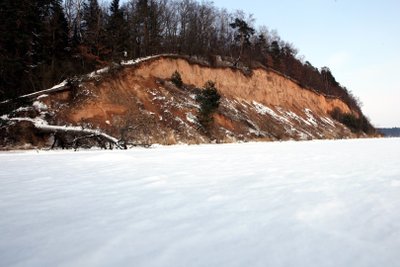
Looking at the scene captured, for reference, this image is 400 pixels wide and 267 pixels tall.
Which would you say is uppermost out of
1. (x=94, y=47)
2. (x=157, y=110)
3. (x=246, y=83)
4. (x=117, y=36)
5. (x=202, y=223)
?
(x=117, y=36)

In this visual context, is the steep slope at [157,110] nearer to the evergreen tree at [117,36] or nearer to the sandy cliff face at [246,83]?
the sandy cliff face at [246,83]

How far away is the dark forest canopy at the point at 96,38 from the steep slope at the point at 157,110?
7.23 ft

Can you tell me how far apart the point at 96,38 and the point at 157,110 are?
32.3ft

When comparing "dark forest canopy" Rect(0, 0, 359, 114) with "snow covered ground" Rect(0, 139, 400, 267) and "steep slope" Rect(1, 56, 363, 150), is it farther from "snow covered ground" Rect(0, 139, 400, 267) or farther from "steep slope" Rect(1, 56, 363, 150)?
"snow covered ground" Rect(0, 139, 400, 267)

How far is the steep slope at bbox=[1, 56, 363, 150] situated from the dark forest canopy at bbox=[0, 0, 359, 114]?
2.20 m

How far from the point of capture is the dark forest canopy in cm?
2188

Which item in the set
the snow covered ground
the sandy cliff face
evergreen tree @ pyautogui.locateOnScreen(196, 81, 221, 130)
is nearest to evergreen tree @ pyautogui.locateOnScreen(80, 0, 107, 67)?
the sandy cliff face

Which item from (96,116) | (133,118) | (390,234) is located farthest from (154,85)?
(390,234)

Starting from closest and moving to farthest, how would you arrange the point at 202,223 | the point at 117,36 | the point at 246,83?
1. the point at 202,223
2. the point at 117,36
3. the point at 246,83

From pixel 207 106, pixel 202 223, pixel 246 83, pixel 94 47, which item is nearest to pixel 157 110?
pixel 207 106

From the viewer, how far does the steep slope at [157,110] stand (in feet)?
53.3

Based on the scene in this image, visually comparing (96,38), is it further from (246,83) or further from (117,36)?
(246,83)

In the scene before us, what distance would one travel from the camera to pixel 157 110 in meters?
24.3

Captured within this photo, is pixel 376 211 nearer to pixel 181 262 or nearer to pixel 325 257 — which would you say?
pixel 325 257
